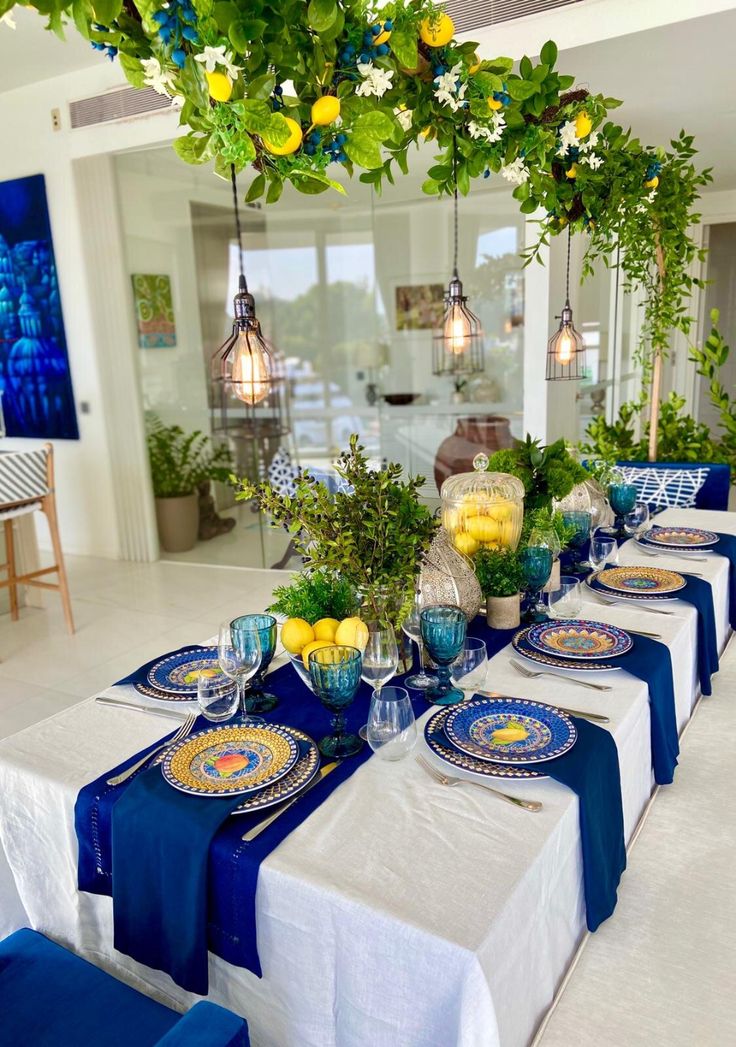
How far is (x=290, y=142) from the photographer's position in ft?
4.16

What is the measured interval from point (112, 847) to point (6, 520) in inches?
136

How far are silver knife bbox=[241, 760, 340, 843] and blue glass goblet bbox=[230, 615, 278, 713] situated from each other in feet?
0.87

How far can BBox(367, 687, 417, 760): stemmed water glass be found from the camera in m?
1.33

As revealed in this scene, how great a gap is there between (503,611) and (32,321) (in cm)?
474

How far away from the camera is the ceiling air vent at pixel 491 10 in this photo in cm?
336

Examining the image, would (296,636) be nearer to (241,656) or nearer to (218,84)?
(241,656)

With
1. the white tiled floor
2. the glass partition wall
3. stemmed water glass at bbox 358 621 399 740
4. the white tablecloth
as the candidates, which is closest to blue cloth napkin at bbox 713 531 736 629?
the white tablecloth

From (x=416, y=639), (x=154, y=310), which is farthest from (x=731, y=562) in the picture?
(x=154, y=310)

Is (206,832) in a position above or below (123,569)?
above

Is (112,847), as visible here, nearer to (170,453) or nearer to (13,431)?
(170,453)

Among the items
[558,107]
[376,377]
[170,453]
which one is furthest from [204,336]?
[558,107]

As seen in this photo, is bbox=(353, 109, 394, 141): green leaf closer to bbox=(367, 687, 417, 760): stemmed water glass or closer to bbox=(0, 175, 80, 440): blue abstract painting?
bbox=(367, 687, 417, 760): stemmed water glass

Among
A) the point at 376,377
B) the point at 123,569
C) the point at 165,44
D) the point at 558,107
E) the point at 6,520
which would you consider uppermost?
the point at 558,107

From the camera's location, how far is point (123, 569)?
5.43 m
